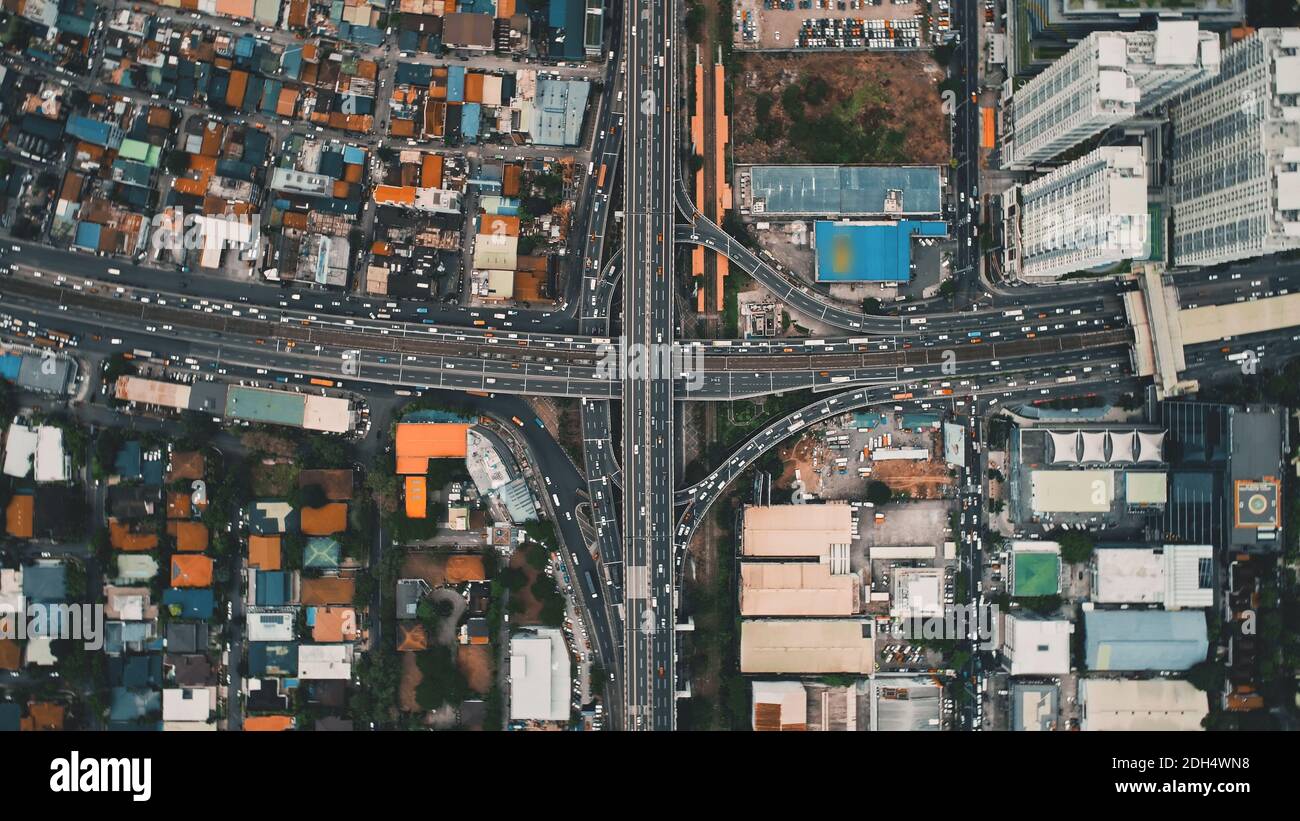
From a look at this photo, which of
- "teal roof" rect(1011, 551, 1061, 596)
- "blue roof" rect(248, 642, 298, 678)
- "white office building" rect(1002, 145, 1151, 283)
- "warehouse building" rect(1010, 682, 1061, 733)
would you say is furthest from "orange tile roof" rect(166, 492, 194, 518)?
"white office building" rect(1002, 145, 1151, 283)

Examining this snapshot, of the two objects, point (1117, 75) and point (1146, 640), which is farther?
point (1146, 640)

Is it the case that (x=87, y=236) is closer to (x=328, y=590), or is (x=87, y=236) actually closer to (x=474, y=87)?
(x=474, y=87)

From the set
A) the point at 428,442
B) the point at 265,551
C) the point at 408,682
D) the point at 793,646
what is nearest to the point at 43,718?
the point at 265,551

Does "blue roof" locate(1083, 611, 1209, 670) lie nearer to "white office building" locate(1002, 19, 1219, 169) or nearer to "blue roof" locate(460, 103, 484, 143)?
"white office building" locate(1002, 19, 1219, 169)

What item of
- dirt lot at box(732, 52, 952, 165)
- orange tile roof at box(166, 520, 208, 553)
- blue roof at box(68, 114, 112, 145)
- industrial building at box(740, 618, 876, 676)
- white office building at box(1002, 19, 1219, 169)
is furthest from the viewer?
dirt lot at box(732, 52, 952, 165)

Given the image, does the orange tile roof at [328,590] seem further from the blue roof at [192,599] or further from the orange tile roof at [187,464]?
the orange tile roof at [187,464]
